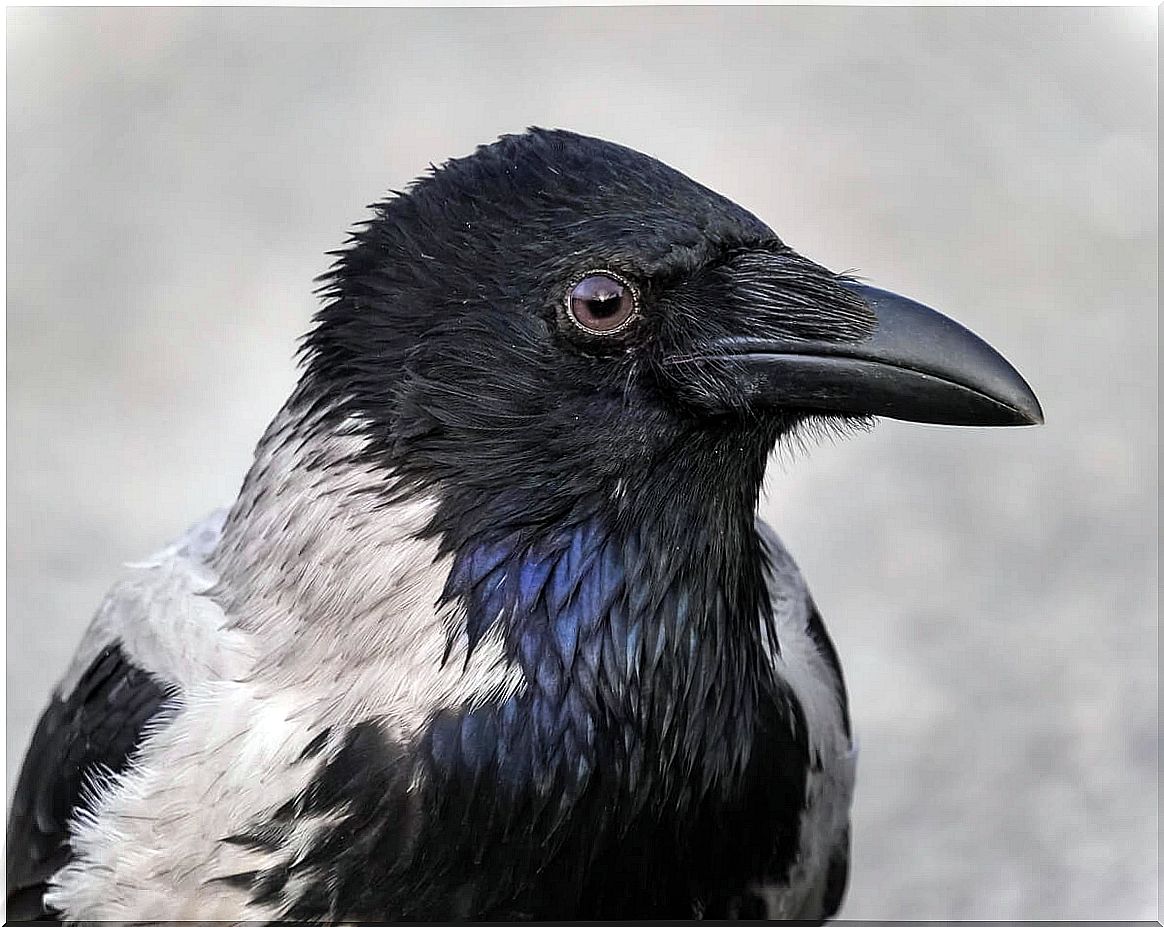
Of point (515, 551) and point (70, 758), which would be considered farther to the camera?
point (70, 758)

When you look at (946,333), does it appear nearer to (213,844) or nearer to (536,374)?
(536,374)

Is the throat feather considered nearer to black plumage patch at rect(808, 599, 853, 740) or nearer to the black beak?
the black beak

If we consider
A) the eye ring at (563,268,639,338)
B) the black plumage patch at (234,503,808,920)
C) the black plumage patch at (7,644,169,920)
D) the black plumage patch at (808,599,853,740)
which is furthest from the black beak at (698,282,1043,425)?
the black plumage patch at (7,644,169,920)

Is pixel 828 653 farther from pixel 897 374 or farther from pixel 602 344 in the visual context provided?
pixel 602 344

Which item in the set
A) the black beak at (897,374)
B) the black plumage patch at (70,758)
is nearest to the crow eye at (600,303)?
the black beak at (897,374)

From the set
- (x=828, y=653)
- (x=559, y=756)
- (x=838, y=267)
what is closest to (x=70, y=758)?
(x=559, y=756)
